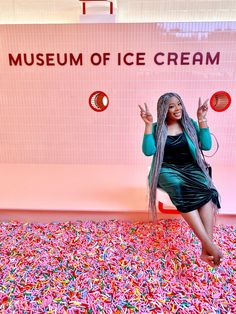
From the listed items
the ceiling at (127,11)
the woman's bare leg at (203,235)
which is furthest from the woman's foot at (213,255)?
the ceiling at (127,11)

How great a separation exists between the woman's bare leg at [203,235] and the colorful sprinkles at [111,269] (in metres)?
0.25

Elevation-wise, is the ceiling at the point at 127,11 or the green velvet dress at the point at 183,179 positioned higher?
the ceiling at the point at 127,11

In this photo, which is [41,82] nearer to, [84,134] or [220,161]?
→ [84,134]

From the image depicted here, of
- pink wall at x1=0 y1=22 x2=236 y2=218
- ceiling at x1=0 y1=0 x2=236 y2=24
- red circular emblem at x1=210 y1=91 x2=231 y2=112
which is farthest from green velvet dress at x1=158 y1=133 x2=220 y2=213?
ceiling at x1=0 y1=0 x2=236 y2=24

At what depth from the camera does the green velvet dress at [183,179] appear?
1667 mm

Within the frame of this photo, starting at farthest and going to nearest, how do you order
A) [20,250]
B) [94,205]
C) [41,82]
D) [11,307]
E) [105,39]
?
[41,82]
[105,39]
[94,205]
[20,250]
[11,307]

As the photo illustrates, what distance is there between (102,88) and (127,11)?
3.12 ft

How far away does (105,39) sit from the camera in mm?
3084

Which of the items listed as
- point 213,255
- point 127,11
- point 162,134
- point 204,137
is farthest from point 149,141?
point 127,11

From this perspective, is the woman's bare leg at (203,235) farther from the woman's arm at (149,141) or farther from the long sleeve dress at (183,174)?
the woman's arm at (149,141)

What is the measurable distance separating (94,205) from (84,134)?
53.4 inches

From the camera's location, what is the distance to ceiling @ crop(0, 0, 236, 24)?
309 centimetres

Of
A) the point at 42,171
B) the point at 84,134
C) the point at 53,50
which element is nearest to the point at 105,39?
the point at 53,50

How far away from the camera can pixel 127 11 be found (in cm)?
317
